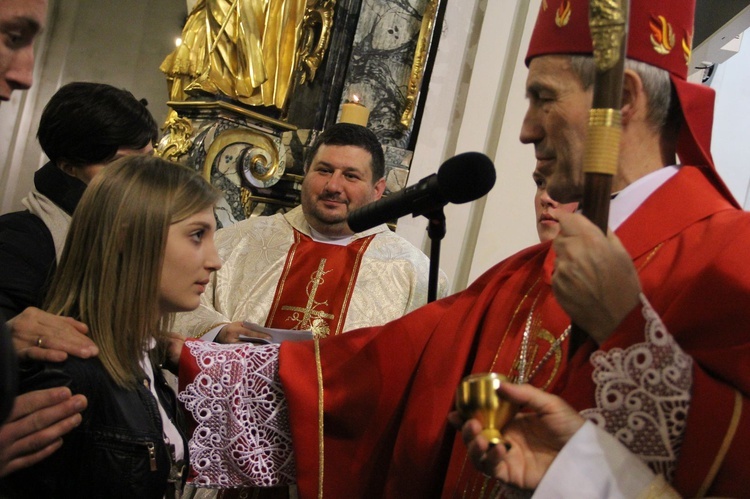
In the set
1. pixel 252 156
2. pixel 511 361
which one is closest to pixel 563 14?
pixel 511 361

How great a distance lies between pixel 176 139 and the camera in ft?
16.0

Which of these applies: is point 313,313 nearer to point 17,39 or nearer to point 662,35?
point 662,35

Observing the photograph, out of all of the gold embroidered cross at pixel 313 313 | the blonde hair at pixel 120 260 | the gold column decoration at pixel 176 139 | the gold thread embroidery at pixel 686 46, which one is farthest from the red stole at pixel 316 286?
the gold thread embroidery at pixel 686 46

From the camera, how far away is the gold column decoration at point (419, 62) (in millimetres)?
4762

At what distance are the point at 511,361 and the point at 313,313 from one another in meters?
1.86

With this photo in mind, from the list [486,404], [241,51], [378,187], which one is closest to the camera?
[486,404]

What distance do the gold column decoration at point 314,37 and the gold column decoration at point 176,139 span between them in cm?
85

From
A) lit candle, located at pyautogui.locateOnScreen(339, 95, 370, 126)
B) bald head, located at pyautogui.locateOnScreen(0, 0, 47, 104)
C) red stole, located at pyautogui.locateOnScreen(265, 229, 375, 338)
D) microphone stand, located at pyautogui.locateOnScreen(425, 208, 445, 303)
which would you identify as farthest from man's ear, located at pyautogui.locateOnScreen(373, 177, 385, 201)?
bald head, located at pyautogui.locateOnScreen(0, 0, 47, 104)

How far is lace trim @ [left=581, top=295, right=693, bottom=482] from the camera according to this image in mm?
1268

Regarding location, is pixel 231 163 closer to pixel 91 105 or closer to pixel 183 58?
pixel 183 58

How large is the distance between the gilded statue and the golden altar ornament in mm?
4082

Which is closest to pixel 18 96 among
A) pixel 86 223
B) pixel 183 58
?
pixel 183 58

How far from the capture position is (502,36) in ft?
14.6

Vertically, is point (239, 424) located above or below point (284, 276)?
below
